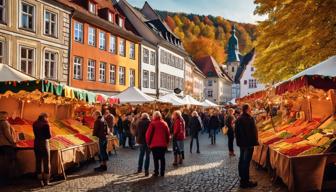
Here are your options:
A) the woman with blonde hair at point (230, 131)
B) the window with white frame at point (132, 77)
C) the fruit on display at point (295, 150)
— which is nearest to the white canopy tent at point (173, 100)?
the woman with blonde hair at point (230, 131)

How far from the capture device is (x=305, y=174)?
31.4 feet

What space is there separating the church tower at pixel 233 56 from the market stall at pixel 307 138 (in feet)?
338

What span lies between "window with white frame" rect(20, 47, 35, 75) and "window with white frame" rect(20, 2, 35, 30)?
1417mm

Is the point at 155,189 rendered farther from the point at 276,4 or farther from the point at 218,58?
the point at 218,58

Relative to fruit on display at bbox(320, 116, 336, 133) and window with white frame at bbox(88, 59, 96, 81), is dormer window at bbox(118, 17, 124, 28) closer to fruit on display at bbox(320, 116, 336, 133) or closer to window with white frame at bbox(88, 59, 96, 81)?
window with white frame at bbox(88, 59, 96, 81)

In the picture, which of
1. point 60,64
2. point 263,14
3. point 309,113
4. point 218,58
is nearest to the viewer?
point 309,113

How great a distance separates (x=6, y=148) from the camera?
450 inches

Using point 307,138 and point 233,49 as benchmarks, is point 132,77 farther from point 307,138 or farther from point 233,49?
point 233,49

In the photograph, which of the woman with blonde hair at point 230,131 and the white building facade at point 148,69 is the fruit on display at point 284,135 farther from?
the white building facade at point 148,69

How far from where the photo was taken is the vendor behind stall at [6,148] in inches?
446

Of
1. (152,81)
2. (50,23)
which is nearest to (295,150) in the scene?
(50,23)

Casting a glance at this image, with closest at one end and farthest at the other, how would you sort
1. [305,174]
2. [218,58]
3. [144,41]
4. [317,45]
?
[305,174] → [317,45] → [144,41] → [218,58]

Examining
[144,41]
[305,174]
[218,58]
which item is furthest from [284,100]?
[218,58]

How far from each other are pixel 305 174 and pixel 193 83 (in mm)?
65796
